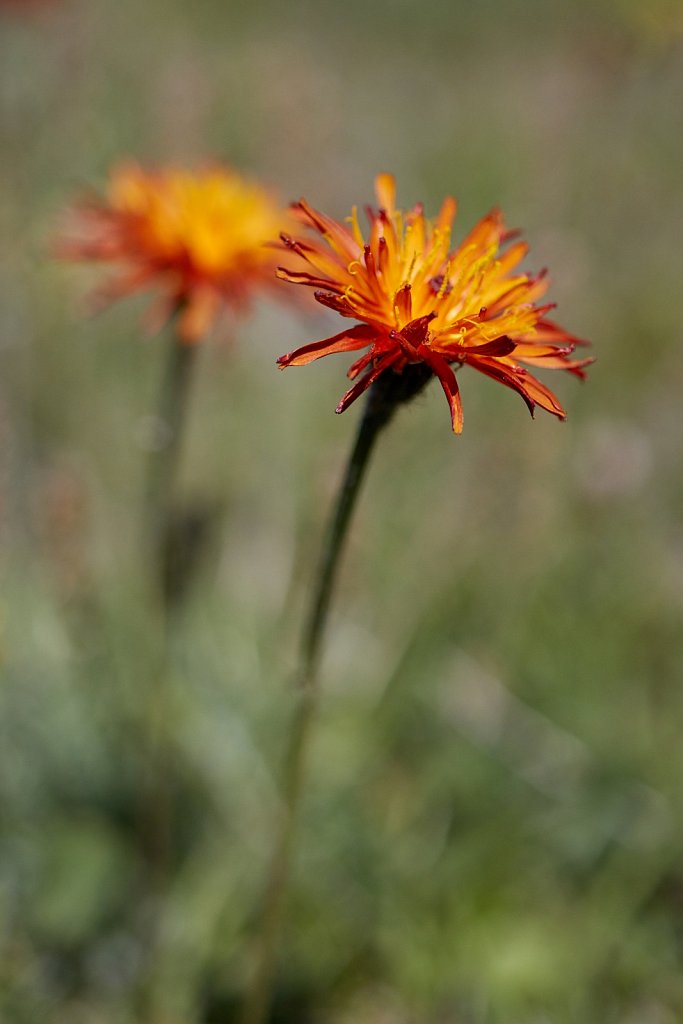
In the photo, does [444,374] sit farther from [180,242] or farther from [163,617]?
[163,617]

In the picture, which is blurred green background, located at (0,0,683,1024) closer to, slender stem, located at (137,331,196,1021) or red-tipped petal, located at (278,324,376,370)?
slender stem, located at (137,331,196,1021)

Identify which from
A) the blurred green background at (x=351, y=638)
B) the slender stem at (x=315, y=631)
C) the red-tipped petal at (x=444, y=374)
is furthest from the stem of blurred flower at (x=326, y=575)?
the blurred green background at (x=351, y=638)

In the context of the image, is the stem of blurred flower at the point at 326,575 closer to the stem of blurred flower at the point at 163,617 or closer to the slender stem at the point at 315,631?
the slender stem at the point at 315,631

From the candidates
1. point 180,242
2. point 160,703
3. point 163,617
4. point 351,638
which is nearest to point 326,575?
point 180,242

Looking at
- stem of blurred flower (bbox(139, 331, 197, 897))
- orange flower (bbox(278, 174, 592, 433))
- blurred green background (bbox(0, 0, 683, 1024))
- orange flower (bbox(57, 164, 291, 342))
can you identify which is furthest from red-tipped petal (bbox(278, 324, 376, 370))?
blurred green background (bbox(0, 0, 683, 1024))

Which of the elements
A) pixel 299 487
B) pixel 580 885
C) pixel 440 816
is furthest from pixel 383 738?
pixel 299 487

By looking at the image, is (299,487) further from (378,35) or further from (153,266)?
(378,35)
